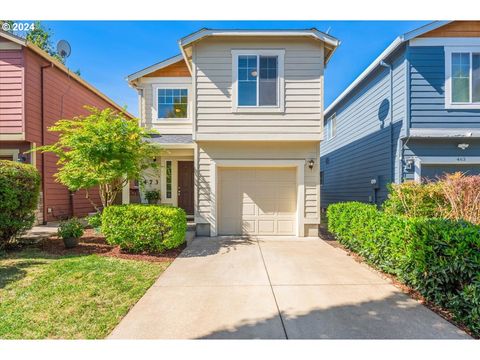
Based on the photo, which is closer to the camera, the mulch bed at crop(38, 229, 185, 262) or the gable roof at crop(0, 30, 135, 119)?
the mulch bed at crop(38, 229, 185, 262)

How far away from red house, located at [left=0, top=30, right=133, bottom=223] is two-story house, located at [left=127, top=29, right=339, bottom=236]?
482 cm

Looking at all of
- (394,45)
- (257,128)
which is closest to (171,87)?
(257,128)

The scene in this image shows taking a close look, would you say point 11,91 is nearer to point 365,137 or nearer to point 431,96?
point 365,137

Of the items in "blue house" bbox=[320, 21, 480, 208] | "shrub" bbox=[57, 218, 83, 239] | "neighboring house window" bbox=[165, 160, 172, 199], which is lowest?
"shrub" bbox=[57, 218, 83, 239]

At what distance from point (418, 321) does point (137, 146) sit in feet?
21.3

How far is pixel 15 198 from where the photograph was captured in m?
5.71

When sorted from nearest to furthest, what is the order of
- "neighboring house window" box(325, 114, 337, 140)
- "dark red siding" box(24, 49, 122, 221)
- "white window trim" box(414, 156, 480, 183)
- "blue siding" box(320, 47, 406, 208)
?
"white window trim" box(414, 156, 480, 183), "blue siding" box(320, 47, 406, 208), "dark red siding" box(24, 49, 122, 221), "neighboring house window" box(325, 114, 337, 140)

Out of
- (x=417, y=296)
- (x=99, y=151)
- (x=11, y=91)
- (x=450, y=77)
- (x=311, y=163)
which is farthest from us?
(x=11, y=91)

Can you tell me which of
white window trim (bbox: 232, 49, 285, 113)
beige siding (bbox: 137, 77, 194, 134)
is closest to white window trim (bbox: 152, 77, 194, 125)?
beige siding (bbox: 137, 77, 194, 134)

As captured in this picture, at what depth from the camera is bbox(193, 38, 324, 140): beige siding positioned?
7.75 meters

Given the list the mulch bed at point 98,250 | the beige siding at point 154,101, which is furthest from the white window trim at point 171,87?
the mulch bed at point 98,250

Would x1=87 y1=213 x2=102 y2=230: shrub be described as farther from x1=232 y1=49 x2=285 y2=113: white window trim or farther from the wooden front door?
x1=232 y1=49 x2=285 y2=113: white window trim

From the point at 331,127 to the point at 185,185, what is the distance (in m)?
9.55
